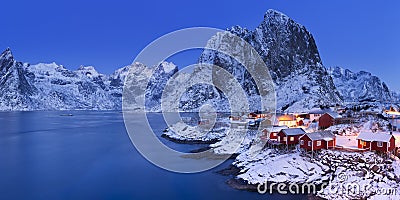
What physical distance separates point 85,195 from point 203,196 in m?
13.1

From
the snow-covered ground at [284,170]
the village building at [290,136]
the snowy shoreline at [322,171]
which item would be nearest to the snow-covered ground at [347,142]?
the snowy shoreline at [322,171]

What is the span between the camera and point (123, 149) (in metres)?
62.4

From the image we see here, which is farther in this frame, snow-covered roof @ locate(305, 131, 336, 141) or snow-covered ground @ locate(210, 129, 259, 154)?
snow-covered ground @ locate(210, 129, 259, 154)

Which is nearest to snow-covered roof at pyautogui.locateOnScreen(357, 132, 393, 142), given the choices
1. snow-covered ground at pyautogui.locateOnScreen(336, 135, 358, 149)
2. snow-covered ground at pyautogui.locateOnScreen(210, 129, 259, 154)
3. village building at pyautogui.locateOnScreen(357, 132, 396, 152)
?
village building at pyautogui.locateOnScreen(357, 132, 396, 152)

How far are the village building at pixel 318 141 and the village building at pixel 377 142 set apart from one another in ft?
10.3

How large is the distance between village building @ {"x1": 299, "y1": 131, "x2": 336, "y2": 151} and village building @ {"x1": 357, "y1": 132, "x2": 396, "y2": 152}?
3.12 metres

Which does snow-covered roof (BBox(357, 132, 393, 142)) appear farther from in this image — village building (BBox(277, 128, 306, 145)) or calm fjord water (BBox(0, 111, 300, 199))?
calm fjord water (BBox(0, 111, 300, 199))

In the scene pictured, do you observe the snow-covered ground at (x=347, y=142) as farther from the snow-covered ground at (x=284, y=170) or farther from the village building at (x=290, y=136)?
the snow-covered ground at (x=284, y=170)

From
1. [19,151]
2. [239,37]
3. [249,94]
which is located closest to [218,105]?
[249,94]

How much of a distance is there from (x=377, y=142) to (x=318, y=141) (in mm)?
6077

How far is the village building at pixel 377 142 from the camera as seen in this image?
3144cm

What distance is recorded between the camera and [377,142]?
32062 millimetres

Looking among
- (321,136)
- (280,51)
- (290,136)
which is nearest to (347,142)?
(321,136)

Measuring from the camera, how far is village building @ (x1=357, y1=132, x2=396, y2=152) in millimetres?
31438
